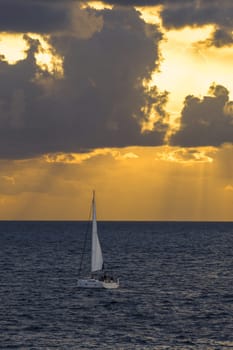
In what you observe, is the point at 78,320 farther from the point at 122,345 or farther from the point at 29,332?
the point at 122,345

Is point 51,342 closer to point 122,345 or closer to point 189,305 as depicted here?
point 122,345

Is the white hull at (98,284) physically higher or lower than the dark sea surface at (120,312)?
higher

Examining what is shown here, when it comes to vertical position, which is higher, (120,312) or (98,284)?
(98,284)

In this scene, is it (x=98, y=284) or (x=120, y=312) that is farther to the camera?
(x=98, y=284)

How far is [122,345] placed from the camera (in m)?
89.9

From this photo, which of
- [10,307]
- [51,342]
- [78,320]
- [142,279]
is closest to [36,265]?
[142,279]

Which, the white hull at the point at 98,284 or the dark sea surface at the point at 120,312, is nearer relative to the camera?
the dark sea surface at the point at 120,312

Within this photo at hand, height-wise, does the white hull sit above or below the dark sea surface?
above

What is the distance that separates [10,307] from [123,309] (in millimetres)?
15972

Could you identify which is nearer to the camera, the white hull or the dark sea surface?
the dark sea surface

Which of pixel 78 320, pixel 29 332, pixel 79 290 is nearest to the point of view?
pixel 29 332

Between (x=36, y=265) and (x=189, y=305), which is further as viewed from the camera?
(x=36, y=265)

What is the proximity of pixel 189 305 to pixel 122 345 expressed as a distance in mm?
34831

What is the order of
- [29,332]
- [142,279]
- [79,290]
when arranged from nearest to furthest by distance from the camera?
1. [29,332]
2. [79,290]
3. [142,279]
